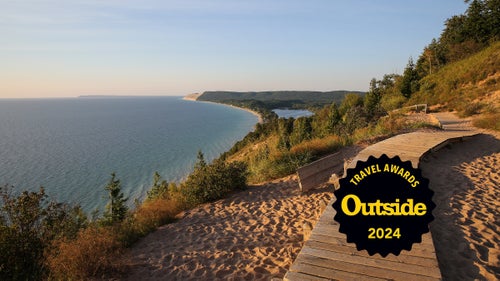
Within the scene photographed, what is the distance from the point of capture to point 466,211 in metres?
6.36

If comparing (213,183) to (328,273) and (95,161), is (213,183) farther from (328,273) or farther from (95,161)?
(95,161)

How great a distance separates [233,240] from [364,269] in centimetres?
338

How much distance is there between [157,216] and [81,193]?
29.1 meters

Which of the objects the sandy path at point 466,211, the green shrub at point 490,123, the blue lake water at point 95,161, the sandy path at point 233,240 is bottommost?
the blue lake water at point 95,161

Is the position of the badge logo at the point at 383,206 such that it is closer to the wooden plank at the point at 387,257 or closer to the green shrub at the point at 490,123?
the wooden plank at the point at 387,257

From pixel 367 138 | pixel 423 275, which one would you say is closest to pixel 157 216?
pixel 423 275

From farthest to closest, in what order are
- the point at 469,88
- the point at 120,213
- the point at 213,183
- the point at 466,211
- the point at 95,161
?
the point at 95,161 → the point at 469,88 → the point at 120,213 → the point at 213,183 → the point at 466,211

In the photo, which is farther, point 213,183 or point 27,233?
point 213,183

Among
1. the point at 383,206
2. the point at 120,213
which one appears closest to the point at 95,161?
the point at 120,213

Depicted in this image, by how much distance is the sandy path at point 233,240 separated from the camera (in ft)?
18.0

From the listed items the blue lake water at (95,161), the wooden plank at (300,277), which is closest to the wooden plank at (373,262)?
the wooden plank at (300,277)

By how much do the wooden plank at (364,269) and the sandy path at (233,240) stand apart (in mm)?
1108

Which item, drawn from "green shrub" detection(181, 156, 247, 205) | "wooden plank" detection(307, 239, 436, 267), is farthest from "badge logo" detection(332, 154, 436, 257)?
"green shrub" detection(181, 156, 247, 205)

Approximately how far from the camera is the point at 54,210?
812cm
